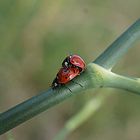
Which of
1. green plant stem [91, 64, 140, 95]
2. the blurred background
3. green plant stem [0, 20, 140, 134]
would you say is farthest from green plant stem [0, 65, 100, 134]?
the blurred background

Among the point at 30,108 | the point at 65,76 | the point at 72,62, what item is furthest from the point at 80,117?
the point at 30,108

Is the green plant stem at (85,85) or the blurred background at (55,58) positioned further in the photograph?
the blurred background at (55,58)

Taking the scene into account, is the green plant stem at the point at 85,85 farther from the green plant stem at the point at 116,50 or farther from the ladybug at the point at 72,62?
the ladybug at the point at 72,62

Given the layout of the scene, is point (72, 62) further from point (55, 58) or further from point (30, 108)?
point (55, 58)

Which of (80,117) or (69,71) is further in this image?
(80,117)

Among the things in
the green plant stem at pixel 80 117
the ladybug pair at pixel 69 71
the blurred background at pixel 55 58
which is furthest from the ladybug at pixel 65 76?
the blurred background at pixel 55 58

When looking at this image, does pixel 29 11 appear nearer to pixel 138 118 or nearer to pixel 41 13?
pixel 41 13
